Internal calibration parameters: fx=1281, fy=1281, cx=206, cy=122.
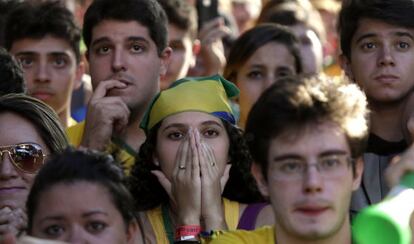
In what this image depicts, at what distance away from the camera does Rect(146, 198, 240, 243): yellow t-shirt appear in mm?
5629

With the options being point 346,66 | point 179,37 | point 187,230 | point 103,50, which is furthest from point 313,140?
point 179,37

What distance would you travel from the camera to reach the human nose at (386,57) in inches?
226

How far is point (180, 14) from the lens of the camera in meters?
8.05

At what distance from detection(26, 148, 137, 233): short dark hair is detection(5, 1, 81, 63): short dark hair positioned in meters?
2.61

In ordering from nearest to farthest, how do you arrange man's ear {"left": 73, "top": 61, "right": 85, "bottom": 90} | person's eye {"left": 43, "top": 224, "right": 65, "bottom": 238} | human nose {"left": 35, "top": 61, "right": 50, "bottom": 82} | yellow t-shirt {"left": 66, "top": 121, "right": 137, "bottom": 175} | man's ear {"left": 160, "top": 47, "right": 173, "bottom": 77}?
person's eye {"left": 43, "top": 224, "right": 65, "bottom": 238}, yellow t-shirt {"left": 66, "top": 121, "right": 137, "bottom": 175}, man's ear {"left": 160, "top": 47, "right": 173, "bottom": 77}, human nose {"left": 35, "top": 61, "right": 50, "bottom": 82}, man's ear {"left": 73, "top": 61, "right": 85, "bottom": 90}

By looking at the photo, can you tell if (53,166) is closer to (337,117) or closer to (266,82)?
(337,117)

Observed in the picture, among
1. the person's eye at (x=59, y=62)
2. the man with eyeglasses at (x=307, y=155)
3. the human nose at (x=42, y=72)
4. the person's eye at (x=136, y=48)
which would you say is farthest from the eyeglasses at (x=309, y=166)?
the person's eye at (x=59, y=62)

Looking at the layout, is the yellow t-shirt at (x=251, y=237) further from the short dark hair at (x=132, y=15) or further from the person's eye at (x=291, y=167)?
the short dark hair at (x=132, y=15)

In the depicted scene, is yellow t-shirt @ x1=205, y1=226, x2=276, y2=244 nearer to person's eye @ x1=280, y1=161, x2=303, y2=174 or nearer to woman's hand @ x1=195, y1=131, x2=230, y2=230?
person's eye @ x1=280, y1=161, x2=303, y2=174

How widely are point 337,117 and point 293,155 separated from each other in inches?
8.9

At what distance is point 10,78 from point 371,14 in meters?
1.75

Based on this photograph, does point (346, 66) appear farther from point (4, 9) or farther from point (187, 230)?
point (4, 9)

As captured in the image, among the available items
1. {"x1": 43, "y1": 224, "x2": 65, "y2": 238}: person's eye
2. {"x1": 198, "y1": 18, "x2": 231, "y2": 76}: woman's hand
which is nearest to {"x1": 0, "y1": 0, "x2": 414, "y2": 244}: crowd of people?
{"x1": 43, "y1": 224, "x2": 65, "y2": 238}: person's eye

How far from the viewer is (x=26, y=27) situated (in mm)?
7320
